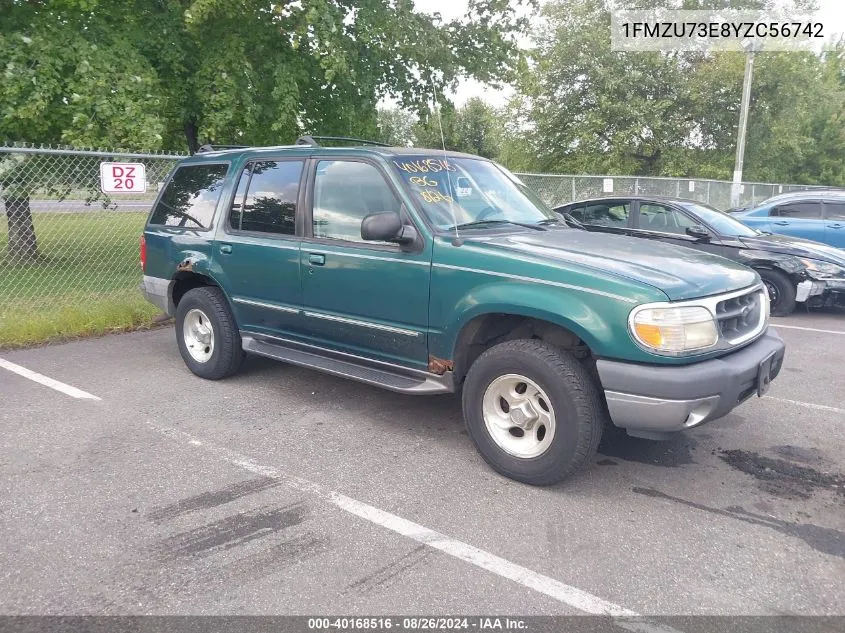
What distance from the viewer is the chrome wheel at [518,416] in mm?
3629

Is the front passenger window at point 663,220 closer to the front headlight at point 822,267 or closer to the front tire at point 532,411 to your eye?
the front headlight at point 822,267

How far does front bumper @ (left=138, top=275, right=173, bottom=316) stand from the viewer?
5.89 metres

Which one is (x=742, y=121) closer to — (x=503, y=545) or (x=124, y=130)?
(x=124, y=130)

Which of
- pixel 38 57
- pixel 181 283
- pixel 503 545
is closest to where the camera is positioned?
pixel 503 545

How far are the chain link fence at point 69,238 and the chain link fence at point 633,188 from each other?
25.1ft

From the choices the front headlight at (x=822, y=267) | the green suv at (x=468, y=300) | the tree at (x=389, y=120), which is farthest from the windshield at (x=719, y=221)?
the tree at (x=389, y=120)

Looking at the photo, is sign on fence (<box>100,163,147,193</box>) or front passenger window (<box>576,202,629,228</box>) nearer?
sign on fence (<box>100,163,147,193</box>)

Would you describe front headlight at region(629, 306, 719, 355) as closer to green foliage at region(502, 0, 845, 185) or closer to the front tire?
the front tire

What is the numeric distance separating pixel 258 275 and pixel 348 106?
693 cm

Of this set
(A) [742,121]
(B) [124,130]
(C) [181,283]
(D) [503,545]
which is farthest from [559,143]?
(D) [503,545]

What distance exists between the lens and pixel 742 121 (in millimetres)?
17625

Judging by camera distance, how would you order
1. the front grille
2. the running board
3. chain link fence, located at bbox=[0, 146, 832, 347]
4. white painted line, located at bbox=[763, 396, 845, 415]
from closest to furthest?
the front grille → the running board → white painted line, located at bbox=[763, 396, 845, 415] → chain link fence, located at bbox=[0, 146, 832, 347]

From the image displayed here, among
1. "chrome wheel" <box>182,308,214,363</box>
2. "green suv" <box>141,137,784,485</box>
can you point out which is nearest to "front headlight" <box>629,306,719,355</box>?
"green suv" <box>141,137,784,485</box>

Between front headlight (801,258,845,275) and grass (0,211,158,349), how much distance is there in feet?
26.9
